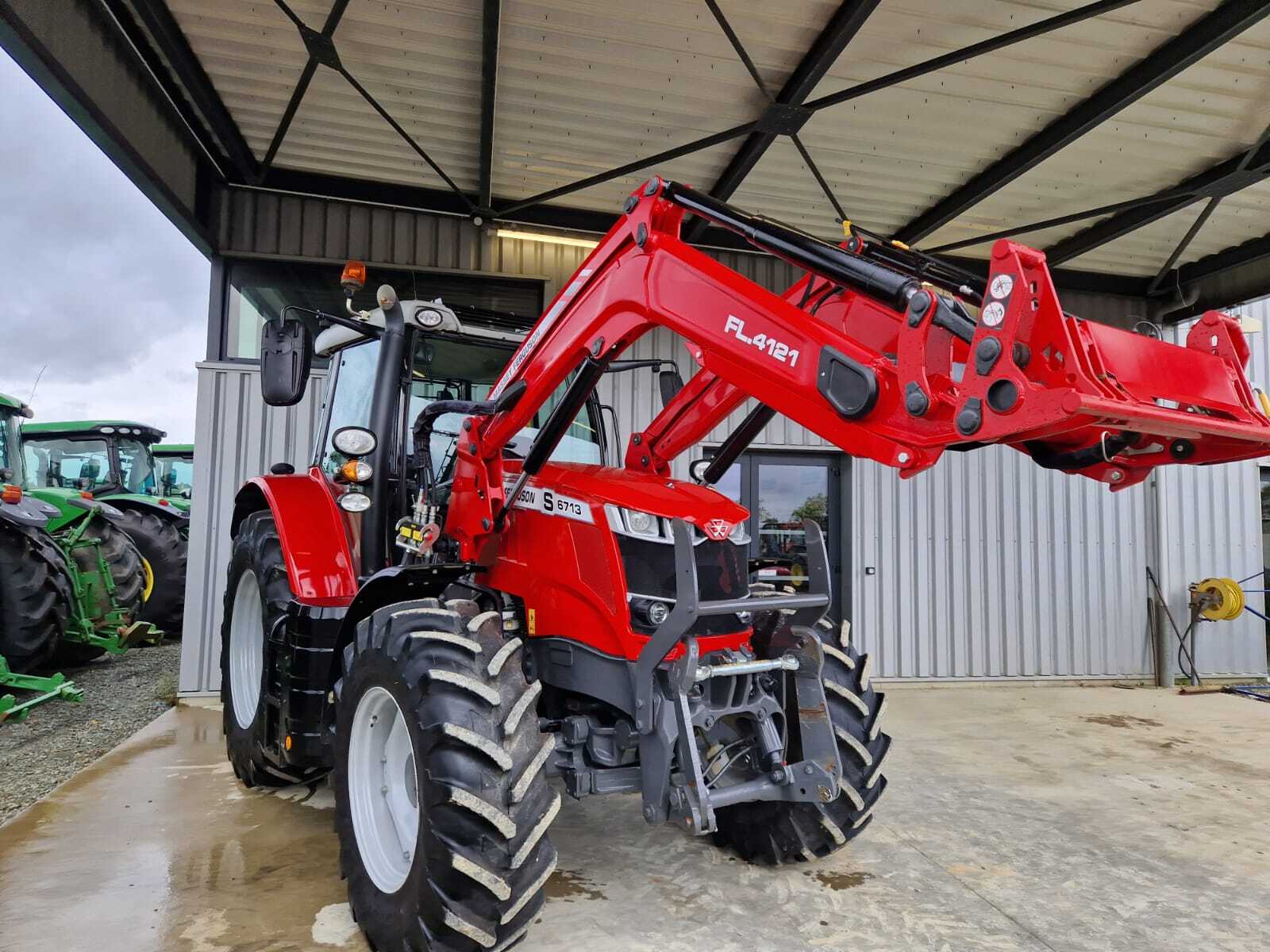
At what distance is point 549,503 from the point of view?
9.76ft

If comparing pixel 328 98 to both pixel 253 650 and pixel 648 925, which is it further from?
pixel 648 925

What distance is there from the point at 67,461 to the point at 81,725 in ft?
18.3

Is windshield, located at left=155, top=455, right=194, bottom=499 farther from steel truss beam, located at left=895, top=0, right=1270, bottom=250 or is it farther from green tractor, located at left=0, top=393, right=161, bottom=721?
steel truss beam, located at left=895, top=0, right=1270, bottom=250

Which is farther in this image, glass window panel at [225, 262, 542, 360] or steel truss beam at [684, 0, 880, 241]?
glass window panel at [225, 262, 542, 360]

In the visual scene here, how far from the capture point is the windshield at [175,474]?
39.8 feet

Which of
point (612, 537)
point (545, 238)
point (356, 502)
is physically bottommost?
point (612, 537)

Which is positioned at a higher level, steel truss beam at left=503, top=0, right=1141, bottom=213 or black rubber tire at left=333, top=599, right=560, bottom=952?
steel truss beam at left=503, top=0, right=1141, bottom=213

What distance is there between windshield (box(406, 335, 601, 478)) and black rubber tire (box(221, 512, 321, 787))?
34.6 inches

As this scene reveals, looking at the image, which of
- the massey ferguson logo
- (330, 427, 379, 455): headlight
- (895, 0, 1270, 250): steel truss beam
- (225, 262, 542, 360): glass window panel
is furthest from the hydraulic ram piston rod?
(225, 262, 542, 360): glass window panel

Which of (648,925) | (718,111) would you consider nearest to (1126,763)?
(648,925)

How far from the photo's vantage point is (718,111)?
563 centimetres

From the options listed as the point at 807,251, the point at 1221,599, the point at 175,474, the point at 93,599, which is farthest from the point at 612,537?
the point at 175,474

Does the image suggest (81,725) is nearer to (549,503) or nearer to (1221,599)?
(549,503)

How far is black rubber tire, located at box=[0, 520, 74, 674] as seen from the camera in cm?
602
